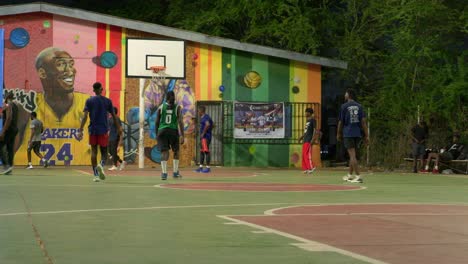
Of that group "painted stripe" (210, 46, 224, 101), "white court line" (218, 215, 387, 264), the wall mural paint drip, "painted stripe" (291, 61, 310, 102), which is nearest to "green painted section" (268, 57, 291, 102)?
"painted stripe" (291, 61, 310, 102)


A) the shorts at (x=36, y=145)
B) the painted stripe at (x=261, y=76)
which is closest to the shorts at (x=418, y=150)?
the painted stripe at (x=261, y=76)

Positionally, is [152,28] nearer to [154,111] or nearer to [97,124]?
[154,111]

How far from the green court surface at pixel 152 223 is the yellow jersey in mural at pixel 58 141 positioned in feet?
47.2

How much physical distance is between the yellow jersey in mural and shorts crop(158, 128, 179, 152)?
12047 millimetres

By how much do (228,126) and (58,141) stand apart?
6.18 m

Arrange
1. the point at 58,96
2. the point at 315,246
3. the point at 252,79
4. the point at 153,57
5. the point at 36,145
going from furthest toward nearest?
the point at 252,79 → the point at 58,96 → the point at 153,57 → the point at 36,145 → the point at 315,246

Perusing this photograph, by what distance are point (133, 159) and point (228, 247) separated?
82.8ft

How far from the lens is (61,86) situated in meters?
32.5

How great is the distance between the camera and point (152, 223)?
998 cm

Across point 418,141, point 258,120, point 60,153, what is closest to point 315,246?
point 418,141

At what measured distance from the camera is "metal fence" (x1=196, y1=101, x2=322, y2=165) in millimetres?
33406

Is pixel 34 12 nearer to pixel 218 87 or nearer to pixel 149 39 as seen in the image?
pixel 149 39

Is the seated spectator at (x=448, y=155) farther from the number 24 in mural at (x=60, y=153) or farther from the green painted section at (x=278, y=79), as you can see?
the number 24 in mural at (x=60, y=153)

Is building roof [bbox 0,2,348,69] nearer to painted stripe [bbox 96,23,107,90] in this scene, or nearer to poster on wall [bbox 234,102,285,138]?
painted stripe [bbox 96,23,107,90]
